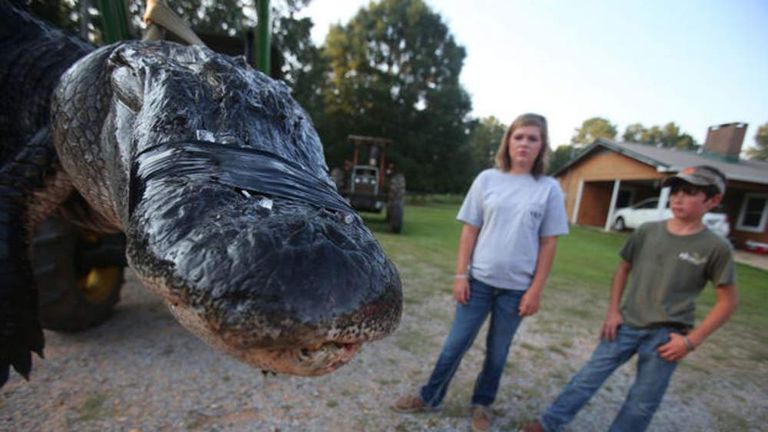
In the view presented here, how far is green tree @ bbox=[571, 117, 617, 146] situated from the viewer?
189ft

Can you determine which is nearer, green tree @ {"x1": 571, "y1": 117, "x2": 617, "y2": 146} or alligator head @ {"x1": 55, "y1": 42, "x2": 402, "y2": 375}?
alligator head @ {"x1": 55, "y1": 42, "x2": 402, "y2": 375}

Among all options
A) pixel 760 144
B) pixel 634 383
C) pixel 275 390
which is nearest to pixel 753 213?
pixel 634 383

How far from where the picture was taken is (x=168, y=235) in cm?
63

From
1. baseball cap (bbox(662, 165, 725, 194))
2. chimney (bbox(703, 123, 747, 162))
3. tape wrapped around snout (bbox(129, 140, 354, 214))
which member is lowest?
tape wrapped around snout (bbox(129, 140, 354, 214))

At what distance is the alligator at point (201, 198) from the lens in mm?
564

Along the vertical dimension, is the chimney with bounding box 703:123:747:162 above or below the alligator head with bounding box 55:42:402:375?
above

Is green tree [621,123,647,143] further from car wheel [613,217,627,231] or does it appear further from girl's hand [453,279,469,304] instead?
girl's hand [453,279,469,304]

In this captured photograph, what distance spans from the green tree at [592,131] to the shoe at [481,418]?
64.2 meters

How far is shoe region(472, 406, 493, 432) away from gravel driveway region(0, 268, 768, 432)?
6 centimetres

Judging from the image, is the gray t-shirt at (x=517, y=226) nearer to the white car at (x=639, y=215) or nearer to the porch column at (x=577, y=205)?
the white car at (x=639, y=215)

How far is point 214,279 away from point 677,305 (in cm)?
245

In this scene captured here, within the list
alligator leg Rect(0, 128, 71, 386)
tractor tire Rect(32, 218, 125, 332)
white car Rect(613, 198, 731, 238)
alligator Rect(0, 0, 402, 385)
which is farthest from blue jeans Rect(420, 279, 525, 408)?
white car Rect(613, 198, 731, 238)

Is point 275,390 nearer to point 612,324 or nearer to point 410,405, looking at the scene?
point 410,405

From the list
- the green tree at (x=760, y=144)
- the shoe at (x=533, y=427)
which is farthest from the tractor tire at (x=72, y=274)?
the green tree at (x=760, y=144)
